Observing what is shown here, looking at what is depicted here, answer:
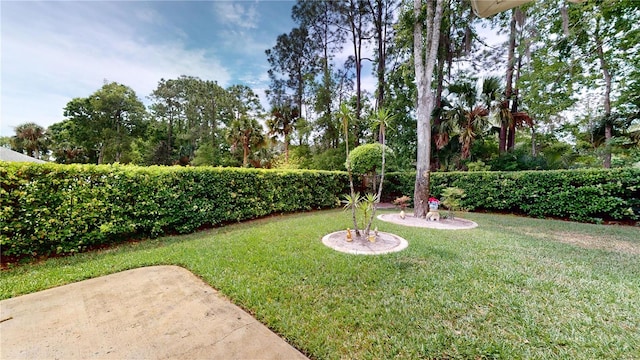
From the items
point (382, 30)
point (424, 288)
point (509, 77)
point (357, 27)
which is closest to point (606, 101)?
point (509, 77)

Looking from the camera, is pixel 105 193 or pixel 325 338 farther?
pixel 105 193

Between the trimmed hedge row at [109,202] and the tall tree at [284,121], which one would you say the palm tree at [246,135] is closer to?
the tall tree at [284,121]

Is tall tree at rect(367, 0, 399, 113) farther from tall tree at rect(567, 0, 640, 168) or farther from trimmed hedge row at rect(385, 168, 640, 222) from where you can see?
tall tree at rect(567, 0, 640, 168)

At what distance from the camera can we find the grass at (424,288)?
174 centimetres

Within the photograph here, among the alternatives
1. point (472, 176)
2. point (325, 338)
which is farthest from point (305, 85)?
point (325, 338)

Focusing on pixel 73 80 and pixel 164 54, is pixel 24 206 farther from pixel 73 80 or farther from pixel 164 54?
pixel 164 54

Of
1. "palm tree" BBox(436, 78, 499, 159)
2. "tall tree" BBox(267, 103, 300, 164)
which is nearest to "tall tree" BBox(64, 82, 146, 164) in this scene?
"tall tree" BBox(267, 103, 300, 164)

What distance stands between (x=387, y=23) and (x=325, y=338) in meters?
15.6

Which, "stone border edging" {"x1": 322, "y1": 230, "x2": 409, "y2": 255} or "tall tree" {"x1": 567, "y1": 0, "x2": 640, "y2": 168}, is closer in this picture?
"stone border edging" {"x1": 322, "y1": 230, "x2": 409, "y2": 255}

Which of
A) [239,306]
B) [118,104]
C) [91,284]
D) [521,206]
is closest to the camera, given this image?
[239,306]

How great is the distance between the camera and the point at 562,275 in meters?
2.88

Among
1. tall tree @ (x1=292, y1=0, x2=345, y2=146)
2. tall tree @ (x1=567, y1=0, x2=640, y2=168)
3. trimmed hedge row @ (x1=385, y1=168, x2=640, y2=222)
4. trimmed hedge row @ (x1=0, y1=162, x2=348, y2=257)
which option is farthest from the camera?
tall tree @ (x1=292, y1=0, x2=345, y2=146)

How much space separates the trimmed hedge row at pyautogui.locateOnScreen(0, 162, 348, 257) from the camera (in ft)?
10.6

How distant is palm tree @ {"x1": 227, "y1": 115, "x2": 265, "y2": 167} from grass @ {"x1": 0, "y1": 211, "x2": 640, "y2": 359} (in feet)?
44.5
